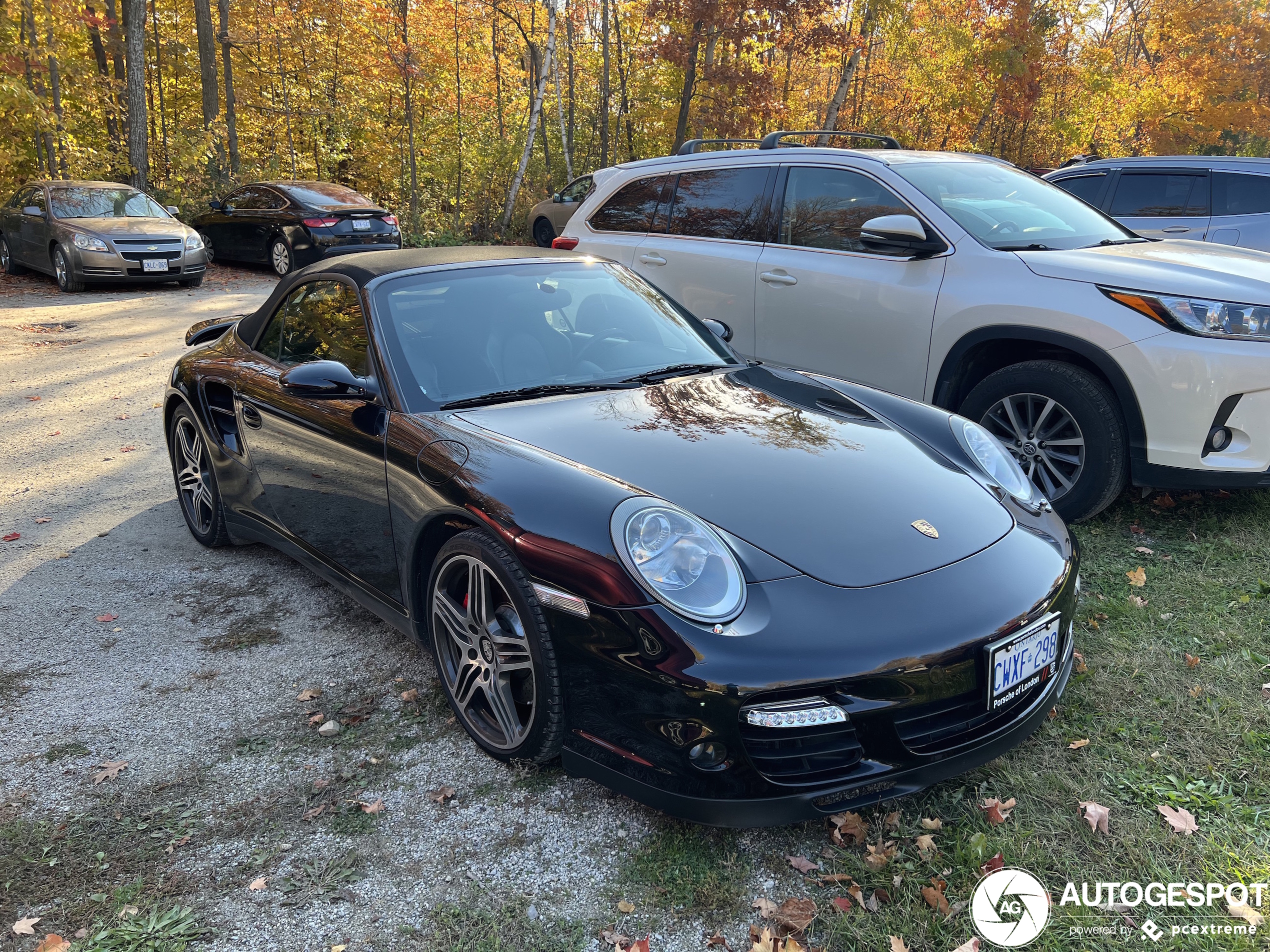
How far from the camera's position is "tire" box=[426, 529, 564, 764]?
2.51 meters

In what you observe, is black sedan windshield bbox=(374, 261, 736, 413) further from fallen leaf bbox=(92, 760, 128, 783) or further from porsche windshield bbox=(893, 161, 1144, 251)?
porsche windshield bbox=(893, 161, 1144, 251)

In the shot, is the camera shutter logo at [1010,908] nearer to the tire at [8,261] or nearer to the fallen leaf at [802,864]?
the fallen leaf at [802,864]

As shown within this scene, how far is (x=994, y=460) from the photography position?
3.19 meters

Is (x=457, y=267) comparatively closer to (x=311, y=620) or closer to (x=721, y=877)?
(x=311, y=620)

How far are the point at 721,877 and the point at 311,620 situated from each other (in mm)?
2279

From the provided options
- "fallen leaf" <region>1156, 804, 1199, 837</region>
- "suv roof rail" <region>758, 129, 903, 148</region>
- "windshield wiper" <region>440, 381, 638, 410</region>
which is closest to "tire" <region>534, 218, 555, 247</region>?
"suv roof rail" <region>758, 129, 903, 148</region>

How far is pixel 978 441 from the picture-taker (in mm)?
3264

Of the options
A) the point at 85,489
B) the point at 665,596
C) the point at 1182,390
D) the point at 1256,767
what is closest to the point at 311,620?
the point at 665,596

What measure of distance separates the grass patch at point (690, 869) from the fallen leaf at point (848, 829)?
0.26 metres

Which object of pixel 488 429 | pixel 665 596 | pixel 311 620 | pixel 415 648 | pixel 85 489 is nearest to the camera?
pixel 665 596

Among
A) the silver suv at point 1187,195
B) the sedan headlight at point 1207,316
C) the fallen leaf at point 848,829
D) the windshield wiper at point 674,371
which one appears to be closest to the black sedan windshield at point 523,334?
the windshield wiper at point 674,371

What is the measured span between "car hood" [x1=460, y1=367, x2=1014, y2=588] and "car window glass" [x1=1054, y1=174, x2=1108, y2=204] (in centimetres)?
689

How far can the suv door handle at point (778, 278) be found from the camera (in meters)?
5.36

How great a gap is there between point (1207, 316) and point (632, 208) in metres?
3.72
